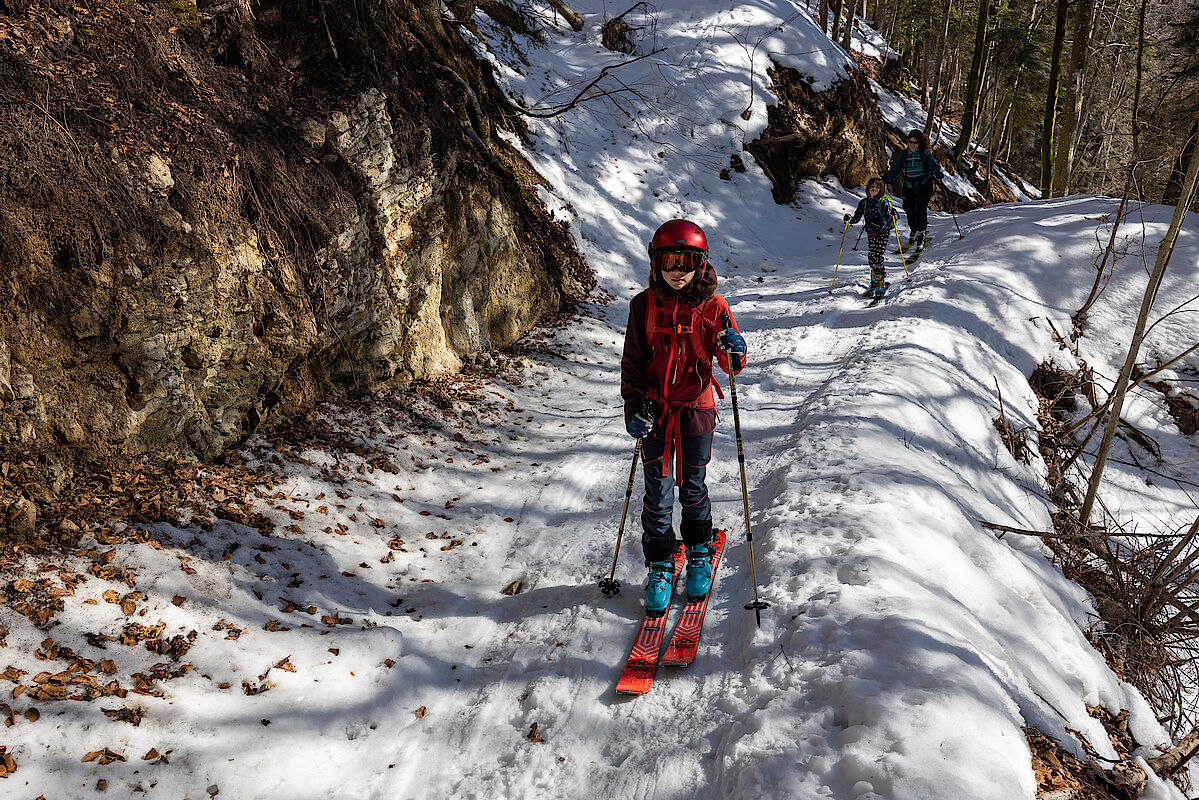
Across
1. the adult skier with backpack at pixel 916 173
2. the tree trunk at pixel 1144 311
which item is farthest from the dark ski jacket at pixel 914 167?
the tree trunk at pixel 1144 311

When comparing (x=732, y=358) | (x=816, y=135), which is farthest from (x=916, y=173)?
(x=732, y=358)

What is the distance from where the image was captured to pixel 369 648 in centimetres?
434

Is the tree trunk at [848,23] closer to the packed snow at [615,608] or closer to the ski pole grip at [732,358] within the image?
the packed snow at [615,608]

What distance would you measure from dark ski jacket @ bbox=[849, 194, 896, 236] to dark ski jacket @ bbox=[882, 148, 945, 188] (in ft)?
6.50

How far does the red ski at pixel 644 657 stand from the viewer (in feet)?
12.8

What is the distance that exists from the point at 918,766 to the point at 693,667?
1.56 m

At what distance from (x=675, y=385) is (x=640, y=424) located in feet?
1.29

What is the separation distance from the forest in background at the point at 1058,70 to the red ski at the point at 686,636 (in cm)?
1721

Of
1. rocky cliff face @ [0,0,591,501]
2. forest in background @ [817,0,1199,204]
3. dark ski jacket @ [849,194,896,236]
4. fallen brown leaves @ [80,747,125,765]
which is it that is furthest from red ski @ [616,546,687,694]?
forest in background @ [817,0,1199,204]

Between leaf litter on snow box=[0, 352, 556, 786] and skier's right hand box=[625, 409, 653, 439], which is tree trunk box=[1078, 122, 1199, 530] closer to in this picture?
skier's right hand box=[625, 409, 653, 439]

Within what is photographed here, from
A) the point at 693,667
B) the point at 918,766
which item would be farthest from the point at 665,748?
the point at 918,766

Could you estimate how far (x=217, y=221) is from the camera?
5691mm

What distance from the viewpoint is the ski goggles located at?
13.1 ft

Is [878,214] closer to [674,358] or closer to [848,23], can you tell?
[674,358]
